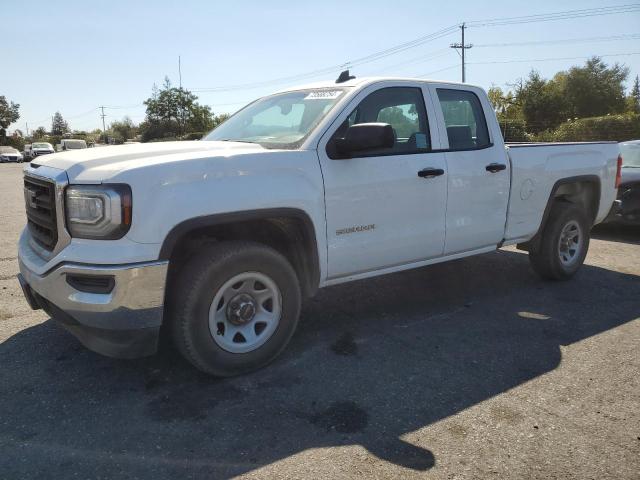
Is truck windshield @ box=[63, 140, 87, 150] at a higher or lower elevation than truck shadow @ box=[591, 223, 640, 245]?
higher

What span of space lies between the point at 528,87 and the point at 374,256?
64761 mm

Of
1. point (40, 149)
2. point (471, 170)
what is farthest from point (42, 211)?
point (40, 149)

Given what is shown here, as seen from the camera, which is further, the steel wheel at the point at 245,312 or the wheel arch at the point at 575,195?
the wheel arch at the point at 575,195

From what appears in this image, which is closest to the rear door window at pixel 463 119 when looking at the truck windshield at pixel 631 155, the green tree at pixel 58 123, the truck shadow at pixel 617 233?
the truck shadow at pixel 617 233

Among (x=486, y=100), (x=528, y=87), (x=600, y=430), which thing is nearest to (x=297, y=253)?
(x=600, y=430)

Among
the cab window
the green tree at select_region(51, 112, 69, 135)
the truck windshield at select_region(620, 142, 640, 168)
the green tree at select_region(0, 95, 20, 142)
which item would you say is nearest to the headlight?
the cab window

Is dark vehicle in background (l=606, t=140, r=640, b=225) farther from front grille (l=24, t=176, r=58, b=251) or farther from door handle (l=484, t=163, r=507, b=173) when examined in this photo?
front grille (l=24, t=176, r=58, b=251)

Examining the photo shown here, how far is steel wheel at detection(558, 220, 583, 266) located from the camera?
5.83 m

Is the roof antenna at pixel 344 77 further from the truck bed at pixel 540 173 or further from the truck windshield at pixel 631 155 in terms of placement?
the truck windshield at pixel 631 155

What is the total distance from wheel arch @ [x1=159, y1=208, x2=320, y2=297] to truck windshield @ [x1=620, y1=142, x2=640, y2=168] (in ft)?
24.3

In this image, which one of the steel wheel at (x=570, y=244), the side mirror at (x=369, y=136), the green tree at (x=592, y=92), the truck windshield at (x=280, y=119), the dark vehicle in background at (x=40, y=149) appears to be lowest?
the steel wheel at (x=570, y=244)

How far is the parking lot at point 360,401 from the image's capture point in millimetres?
2664

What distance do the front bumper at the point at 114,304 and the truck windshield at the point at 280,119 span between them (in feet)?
4.54

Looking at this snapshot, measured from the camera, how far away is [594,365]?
3.80 m
